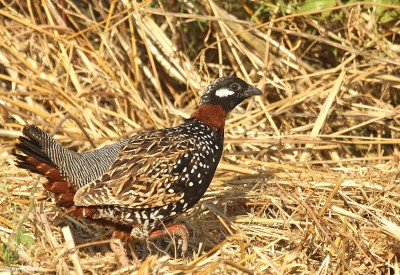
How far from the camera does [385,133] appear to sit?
6797mm

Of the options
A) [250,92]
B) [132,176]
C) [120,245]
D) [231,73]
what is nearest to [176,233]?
[120,245]

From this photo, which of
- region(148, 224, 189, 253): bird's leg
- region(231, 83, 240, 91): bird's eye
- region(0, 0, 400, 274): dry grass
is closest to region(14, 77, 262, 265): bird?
region(148, 224, 189, 253): bird's leg

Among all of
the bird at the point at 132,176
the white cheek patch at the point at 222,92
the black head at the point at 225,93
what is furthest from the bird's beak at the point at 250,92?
the bird at the point at 132,176

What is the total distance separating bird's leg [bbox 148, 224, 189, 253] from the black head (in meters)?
0.96

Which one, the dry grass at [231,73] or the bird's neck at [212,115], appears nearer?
the bird's neck at [212,115]

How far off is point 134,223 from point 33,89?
8.19ft

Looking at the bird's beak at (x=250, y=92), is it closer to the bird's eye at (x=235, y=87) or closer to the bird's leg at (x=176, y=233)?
the bird's eye at (x=235, y=87)

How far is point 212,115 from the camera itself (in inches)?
213

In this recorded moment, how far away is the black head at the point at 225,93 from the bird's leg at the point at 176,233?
0.96 m

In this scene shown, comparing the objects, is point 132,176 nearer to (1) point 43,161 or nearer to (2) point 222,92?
(1) point 43,161

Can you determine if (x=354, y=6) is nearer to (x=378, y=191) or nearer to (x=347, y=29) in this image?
(x=347, y=29)

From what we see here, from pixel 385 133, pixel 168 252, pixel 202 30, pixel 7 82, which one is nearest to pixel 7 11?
pixel 7 82

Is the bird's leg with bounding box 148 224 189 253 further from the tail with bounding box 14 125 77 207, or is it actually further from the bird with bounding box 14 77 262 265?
the tail with bounding box 14 125 77 207

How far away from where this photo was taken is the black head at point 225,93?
5.46m
